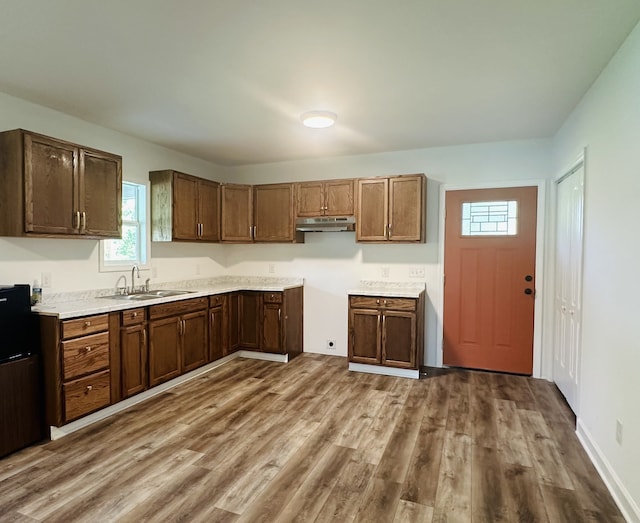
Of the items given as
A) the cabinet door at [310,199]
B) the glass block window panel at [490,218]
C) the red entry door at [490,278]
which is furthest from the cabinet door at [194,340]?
the glass block window panel at [490,218]

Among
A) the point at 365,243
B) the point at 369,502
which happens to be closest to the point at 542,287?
the point at 365,243

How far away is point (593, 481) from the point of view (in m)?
2.35

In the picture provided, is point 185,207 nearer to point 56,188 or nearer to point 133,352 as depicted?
point 56,188

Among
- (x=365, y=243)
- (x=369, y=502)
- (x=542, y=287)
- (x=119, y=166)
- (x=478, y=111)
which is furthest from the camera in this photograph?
(x=365, y=243)

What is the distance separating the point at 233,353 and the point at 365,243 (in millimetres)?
Answer: 2236

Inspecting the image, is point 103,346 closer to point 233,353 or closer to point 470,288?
point 233,353

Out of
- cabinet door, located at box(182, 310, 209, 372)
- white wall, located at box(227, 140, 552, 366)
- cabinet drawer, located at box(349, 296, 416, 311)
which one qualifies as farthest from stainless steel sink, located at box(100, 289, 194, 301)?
cabinet drawer, located at box(349, 296, 416, 311)

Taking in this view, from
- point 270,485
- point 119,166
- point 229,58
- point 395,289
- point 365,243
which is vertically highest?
point 229,58

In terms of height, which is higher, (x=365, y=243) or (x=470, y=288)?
(x=365, y=243)

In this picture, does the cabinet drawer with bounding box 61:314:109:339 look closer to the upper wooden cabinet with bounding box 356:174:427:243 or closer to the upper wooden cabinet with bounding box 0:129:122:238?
the upper wooden cabinet with bounding box 0:129:122:238

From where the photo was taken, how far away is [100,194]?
3.43 m

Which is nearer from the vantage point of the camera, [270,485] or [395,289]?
[270,485]

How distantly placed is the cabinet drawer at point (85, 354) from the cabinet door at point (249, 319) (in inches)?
75.1

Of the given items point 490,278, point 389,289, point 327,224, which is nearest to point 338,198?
point 327,224
